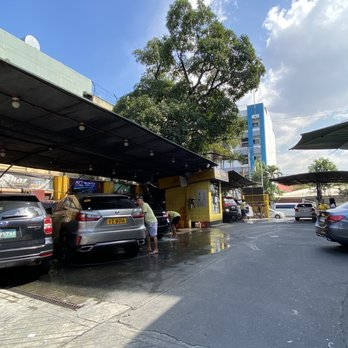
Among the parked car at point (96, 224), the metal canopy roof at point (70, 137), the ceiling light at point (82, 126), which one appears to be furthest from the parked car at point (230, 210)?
the ceiling light at point (82, 126)

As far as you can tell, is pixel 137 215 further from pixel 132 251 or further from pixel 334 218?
pixel 334 218

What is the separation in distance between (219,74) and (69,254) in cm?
1624

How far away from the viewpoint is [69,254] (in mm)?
8719

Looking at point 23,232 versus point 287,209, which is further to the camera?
point 287,209

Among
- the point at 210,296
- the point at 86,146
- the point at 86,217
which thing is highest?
the point at 86,146

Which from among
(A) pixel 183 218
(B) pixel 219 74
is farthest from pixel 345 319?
(B) pixel 219 74

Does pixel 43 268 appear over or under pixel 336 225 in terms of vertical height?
under

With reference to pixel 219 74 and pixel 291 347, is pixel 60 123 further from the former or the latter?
pixel 219 74

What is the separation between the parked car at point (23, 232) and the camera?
6258 millimetres

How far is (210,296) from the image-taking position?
550 cm

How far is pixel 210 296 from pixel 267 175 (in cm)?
5591

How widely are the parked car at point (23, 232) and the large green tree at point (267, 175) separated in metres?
47.9

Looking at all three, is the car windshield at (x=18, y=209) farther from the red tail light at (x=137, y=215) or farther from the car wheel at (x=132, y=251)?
the car wheel at (x=132, y=251)

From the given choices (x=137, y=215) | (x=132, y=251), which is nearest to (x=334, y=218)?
(x=137, y=215)
